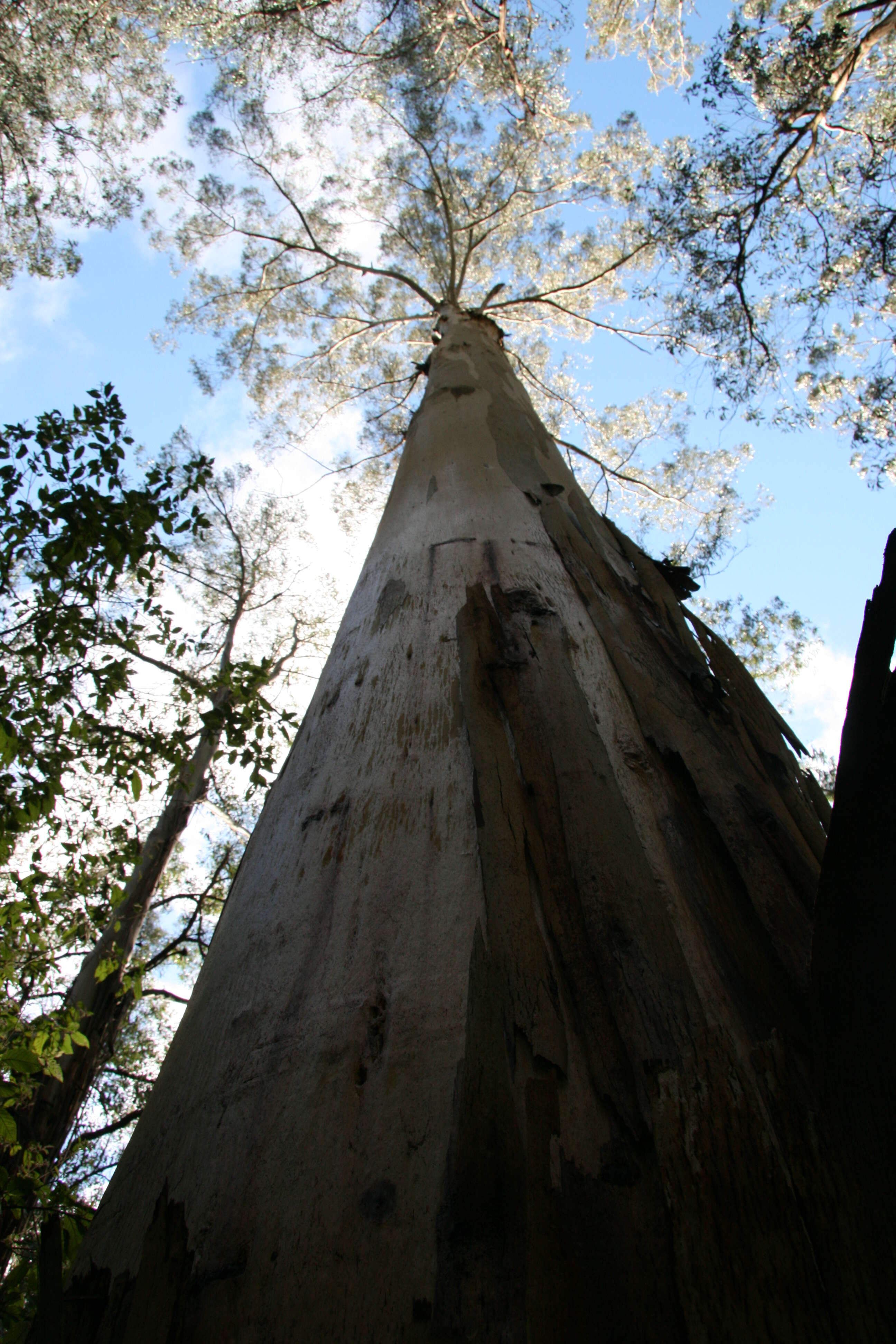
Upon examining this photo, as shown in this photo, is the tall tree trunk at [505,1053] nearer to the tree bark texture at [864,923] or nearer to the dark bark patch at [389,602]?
the tree bark texture at [864,923]

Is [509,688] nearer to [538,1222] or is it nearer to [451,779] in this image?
[451,779]

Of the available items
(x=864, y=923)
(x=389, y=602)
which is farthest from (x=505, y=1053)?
(x=389, y=602)

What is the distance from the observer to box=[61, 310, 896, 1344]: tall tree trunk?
0.48m

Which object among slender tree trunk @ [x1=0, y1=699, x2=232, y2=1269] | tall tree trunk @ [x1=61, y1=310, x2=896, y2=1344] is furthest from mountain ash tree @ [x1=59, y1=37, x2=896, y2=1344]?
slender tree trunk @ [x1=0, y1=699, x2=232, y2=1269]


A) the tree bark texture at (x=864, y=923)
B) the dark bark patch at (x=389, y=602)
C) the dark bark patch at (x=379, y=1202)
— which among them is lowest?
the dark bark patch at (x=379, y=1202)

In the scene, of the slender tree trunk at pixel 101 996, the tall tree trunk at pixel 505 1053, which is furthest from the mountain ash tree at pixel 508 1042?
the slender tree trunk at pixel 101 996

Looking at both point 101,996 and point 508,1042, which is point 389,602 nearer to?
point 508,1042

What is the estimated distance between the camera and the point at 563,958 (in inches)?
26.2

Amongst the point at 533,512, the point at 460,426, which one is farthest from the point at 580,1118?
the point at 460,426

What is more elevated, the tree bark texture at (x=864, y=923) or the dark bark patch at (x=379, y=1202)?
the tree bark texture at (x=864, y=923)

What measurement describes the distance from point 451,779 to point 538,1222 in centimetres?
46

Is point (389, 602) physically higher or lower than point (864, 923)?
higher

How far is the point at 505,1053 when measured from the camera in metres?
0.59

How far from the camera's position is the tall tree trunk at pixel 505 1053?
476 millimetres
